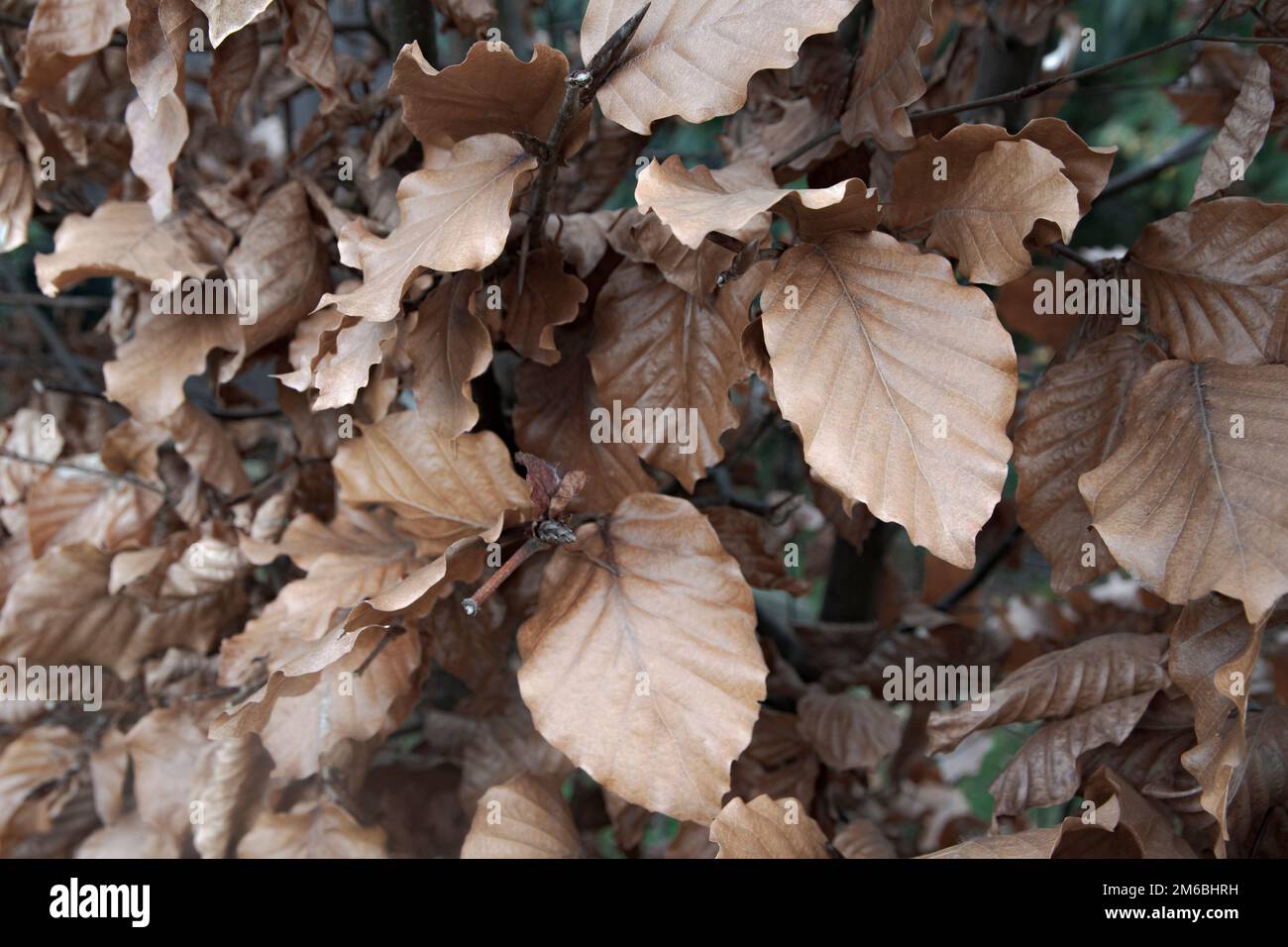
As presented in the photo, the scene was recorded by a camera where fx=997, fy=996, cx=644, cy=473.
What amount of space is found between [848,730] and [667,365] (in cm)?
35

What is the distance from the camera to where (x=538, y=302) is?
0.60m

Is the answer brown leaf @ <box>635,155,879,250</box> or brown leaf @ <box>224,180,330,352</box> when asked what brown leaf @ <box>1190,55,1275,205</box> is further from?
brown leaf @ <box>224,180,330,352</box>

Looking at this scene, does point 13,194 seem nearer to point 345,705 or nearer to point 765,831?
point 345,705

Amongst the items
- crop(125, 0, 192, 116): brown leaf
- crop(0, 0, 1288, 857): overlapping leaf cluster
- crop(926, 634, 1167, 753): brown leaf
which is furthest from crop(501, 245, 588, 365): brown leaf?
crop(926, 634, 1167, 753): brown leaf

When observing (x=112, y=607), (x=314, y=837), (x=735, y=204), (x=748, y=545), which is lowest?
(x=314, y=837)

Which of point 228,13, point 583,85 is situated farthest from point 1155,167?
point 228,13

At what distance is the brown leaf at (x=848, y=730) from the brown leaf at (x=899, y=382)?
36cm

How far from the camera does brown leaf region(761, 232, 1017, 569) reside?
438 millimetres

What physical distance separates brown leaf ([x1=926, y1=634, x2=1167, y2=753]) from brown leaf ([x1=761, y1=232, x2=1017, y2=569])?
0.66ft

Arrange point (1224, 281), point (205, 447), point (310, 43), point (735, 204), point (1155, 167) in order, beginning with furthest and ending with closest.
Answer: point (1155, 167), point (205, 447), point (310, 43), point (1224, 281), point (735, 204)
